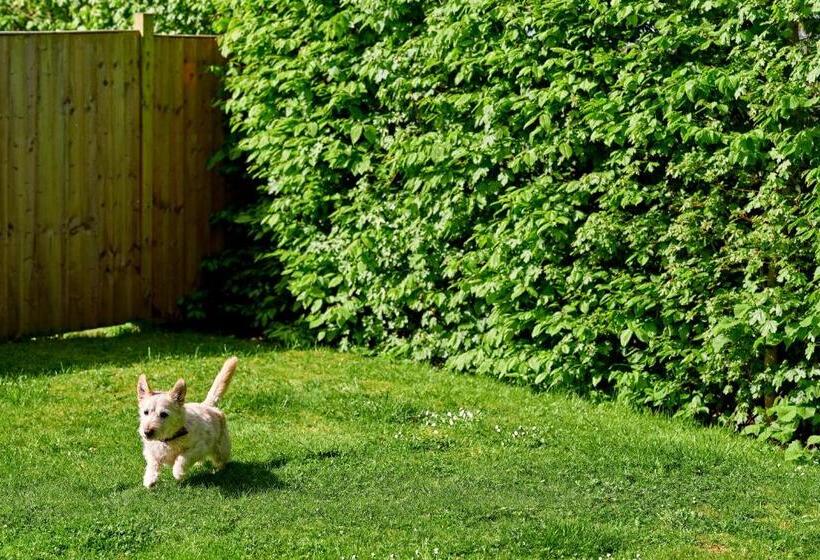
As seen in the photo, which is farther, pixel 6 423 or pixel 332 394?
pixel 332 394

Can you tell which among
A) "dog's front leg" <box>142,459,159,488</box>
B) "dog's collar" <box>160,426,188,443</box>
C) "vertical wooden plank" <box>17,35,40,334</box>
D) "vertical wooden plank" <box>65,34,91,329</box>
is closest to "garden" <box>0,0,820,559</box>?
"dog's front leg" <box>142,459,159,488</box>

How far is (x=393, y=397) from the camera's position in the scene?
8.46m

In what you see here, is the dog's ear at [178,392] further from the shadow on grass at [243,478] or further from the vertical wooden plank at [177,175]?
the vertical wooden plank at [177,175]

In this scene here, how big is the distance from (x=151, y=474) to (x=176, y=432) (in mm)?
247

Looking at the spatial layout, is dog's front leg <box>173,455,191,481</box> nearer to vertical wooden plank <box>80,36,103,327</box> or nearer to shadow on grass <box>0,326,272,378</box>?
shadow on grass <box>0,326,272,378</box>

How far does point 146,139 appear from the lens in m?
10.9

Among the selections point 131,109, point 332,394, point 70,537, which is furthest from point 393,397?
point 131,109

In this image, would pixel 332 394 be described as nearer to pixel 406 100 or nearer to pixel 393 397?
pixel 393 397

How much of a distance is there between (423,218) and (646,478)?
3.04m

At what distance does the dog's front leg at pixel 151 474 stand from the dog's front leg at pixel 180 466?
0.30 ft

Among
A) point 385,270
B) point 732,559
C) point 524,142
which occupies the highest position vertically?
point 524,142

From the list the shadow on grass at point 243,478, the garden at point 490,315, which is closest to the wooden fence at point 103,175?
the garden at point 490,315

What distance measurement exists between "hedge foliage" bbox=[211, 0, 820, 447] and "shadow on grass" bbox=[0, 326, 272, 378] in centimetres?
65

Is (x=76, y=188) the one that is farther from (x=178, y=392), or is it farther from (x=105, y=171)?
(x=178, y=392)
